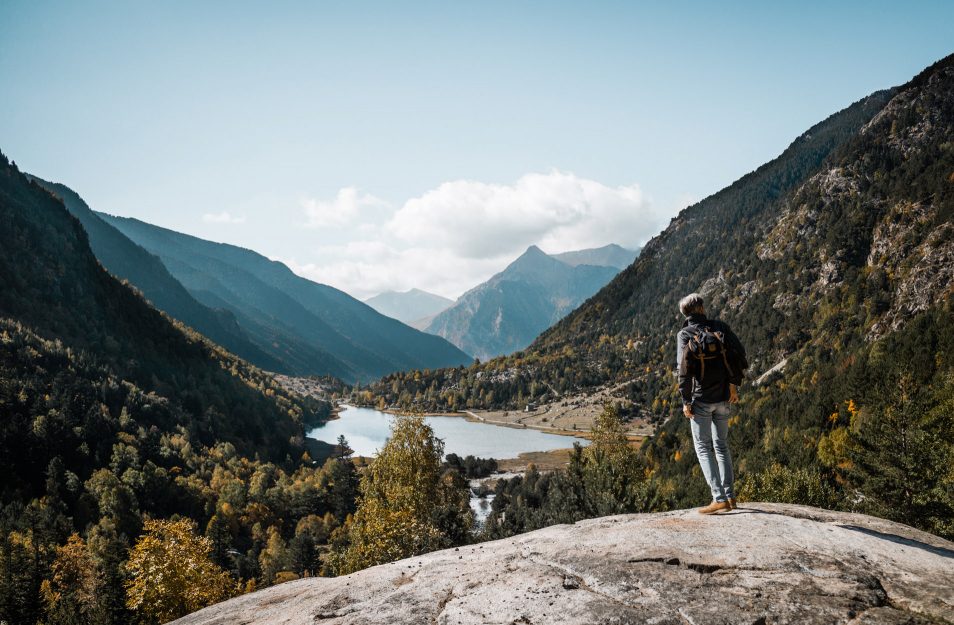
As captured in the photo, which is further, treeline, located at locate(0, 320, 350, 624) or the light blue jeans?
treeline, located at locate(0, 320, 350, 624)

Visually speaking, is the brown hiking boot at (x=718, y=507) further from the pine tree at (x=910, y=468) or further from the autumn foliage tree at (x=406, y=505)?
the pine tree at (x=910, y=468)

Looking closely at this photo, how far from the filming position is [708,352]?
35.7 feet

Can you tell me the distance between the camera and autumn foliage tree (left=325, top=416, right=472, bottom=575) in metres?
41.7

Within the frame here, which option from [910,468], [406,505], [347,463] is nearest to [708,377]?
[910,468]

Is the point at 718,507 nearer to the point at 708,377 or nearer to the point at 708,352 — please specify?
the point at 708,377

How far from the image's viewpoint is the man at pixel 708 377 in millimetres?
10891

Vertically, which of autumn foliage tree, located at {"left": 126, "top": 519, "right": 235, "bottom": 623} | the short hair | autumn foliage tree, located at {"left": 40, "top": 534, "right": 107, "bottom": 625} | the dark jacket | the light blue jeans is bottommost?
autumn foliage tree, located at {"left": 40, "top": 534, "right": 107, "bottom": 625}

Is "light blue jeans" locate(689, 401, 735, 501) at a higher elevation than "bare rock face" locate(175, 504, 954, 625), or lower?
higher

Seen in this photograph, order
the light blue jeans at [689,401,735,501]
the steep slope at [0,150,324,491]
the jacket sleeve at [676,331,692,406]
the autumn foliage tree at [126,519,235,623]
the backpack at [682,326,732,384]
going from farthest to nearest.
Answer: the steep slope at [0,150,324,491], the autumn foliage tree at [126,519,235,623], the light blue jeans at [689,401,735,501], the jacket sleeve at [676,331,692,406], the backpack at [682,326,732,384]

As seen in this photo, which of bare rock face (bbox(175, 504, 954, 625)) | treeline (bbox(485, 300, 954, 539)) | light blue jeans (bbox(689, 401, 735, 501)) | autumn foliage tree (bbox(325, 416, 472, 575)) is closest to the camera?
bare rock face (bbox(175, 504, 954, 625))

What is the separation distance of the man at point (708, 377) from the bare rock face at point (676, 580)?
5.54 ft

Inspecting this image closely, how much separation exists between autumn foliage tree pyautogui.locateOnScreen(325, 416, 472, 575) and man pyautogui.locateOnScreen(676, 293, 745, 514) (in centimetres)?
3467

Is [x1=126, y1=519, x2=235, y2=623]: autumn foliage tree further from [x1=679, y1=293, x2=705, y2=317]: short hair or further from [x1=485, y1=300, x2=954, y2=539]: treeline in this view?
[x1=679, y1=293, x2=705, y2=317]: short hair

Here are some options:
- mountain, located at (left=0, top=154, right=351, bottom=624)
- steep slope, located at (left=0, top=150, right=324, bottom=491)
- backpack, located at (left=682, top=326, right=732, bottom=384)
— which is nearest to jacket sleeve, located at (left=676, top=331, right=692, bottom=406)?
backpack, located at (left=682, top=326, right=732, bottom=384)
